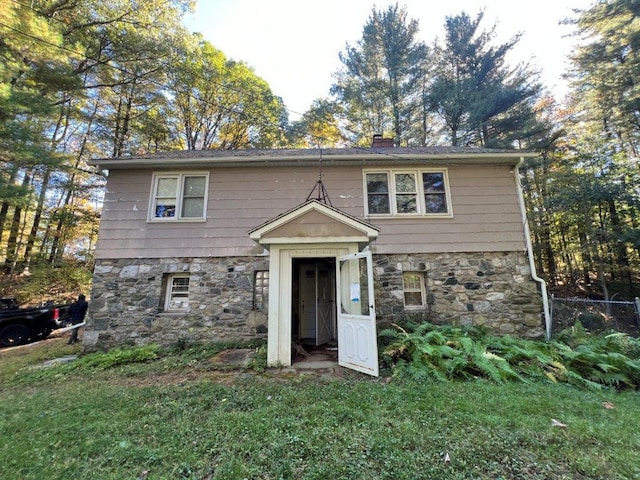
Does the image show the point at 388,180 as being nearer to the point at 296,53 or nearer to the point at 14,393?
the point at 296,53

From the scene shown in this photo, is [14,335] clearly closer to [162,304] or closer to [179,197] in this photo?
[162,304]

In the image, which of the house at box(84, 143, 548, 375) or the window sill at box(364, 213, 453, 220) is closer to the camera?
the house at box(84, 143, 548, 375)

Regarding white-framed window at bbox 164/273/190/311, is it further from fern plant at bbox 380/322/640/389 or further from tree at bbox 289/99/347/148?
tree at bbox 289/99/347/148

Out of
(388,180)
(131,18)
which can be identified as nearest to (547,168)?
(388,180)

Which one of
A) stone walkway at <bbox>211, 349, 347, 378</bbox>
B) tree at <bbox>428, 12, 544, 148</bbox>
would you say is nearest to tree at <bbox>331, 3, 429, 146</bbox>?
tree at <bbox>428, 12, 544, 148</bbox>

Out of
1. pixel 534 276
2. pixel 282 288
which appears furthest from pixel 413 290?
pixel 282 288

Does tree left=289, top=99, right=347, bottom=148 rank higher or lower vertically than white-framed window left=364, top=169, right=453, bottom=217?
higher

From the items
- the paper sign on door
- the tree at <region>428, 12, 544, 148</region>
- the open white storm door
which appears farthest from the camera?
the tree at <region>428, 12, 544, 148</region>

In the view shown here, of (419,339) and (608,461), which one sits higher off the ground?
(419,339)

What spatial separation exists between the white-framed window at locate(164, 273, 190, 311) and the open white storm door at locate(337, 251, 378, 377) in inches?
162

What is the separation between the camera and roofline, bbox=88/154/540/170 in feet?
22.7

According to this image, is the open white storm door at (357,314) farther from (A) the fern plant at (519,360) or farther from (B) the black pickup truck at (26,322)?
(B) the black pickup truck at (26,322)

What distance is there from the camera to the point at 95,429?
2.93m

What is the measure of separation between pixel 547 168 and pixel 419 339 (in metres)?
13.9
